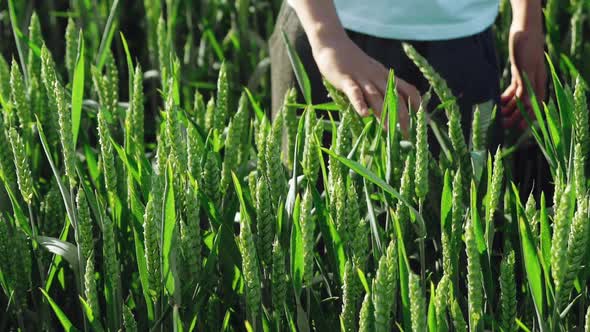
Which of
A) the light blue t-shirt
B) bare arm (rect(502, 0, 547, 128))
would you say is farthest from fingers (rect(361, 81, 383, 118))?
bare arm (rect(502, 0, 547, 128))

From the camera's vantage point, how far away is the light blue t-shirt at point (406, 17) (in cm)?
134

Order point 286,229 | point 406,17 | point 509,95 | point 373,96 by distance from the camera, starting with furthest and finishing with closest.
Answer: point 509,95 → point 406,17 → point 373,96 → point 286,229

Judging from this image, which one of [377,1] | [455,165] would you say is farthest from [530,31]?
[455,165]

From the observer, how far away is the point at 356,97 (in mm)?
1139

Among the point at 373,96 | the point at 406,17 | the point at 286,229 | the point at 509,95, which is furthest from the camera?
the point at 509,95

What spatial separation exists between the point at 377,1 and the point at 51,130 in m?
0.46

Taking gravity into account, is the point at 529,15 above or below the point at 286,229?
above

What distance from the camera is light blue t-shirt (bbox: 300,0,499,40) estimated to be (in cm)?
134

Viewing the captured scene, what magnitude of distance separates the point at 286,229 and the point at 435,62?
0.49 meters

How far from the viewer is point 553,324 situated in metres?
0.86

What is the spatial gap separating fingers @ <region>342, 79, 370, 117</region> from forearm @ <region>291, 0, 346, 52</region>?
0.21 feet

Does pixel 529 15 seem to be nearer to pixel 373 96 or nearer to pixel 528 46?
Answer: pixel 528 46

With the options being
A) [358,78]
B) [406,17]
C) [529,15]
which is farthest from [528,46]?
[358,78]

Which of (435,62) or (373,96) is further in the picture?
(435,62)
